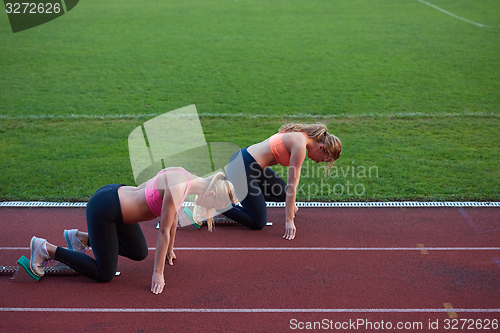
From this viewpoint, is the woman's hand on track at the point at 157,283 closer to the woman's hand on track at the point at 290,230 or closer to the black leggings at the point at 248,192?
the black leggings at the point at 248,192

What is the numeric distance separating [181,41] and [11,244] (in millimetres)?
11944

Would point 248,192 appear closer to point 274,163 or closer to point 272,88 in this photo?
point 274,163

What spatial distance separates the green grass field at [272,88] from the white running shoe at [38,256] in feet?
6.34

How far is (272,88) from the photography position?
38.8ft

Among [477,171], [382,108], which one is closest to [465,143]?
[477,171]

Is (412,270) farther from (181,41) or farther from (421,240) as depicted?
(181,41)

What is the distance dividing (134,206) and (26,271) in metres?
1.41

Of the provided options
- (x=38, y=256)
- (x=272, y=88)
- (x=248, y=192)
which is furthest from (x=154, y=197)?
(x=272, y=88)

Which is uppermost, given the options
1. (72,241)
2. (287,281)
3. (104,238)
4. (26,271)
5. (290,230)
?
(104,238)

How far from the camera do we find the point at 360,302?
4.48 m

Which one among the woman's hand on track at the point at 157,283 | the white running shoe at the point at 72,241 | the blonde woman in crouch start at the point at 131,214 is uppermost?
the blonde woman in crouch start at the point at 131,214

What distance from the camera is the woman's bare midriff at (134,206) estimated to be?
448cm

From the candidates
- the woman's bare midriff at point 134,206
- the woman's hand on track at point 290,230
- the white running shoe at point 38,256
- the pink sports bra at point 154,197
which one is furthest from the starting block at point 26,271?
the woman's hand on track at point 290,230

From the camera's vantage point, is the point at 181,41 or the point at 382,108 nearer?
the point at 382,108
